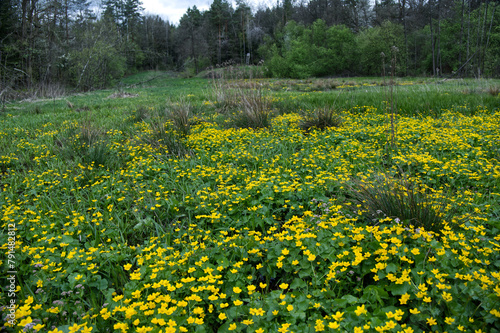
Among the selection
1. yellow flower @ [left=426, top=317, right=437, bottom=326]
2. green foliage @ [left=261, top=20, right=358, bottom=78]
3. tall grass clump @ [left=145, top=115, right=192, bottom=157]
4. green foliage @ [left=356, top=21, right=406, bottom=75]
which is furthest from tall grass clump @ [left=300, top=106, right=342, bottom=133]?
green foliage @ [left=356, top=21, right=406, bottom=75]

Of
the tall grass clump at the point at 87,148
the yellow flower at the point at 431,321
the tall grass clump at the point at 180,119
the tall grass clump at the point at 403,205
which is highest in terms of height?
the tall grass clump at the point at 180,119

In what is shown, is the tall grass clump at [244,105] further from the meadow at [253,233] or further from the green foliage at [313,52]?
the green foliage at [313,52]

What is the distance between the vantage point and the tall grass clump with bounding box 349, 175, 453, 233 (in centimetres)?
223

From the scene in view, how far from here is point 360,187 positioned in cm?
282

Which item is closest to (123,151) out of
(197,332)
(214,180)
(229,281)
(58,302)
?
(214,180)

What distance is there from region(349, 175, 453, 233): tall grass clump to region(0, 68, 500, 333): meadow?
0.01m

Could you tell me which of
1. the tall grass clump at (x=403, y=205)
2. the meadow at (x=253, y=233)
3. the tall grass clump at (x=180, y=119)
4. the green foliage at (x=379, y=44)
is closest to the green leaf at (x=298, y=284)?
the meadow at (x=253, y=233)

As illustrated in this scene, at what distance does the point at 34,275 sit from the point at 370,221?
2.59 m

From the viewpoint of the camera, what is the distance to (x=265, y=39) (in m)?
44.2

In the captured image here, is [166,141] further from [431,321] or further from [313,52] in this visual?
[313,52]

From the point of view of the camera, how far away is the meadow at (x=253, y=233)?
5.33 ft

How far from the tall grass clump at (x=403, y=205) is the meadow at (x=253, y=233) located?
0.01 meters

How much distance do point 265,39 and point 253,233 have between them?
152 ft

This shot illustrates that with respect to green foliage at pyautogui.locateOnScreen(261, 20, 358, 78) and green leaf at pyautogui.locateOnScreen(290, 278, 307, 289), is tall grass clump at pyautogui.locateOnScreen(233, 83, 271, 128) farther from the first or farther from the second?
green foliage at pyautogui.locateOnScreen(261, 20, 358, 78)
